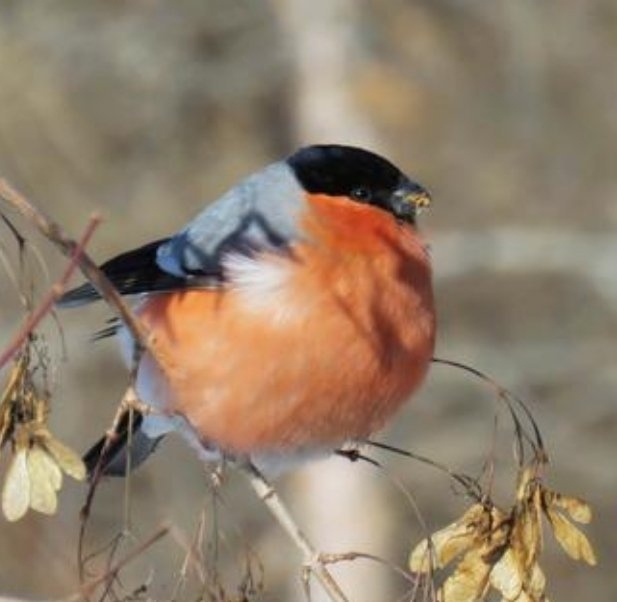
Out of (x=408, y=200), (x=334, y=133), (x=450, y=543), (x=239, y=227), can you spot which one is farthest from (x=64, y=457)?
(x=334, y=133)

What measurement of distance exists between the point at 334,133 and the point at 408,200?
4.75 metres

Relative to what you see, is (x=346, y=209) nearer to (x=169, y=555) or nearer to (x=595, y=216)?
(x=169, y=555)

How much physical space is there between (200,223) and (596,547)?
5.69 metres

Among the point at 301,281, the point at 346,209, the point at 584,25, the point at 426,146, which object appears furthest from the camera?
the point at 426,146

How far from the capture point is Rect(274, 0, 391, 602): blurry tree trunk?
22.8 ft

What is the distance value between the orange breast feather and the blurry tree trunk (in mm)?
4611

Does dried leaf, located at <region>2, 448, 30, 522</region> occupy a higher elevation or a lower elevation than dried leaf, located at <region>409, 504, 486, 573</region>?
higher

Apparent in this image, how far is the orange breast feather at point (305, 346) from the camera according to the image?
2277 millimetres

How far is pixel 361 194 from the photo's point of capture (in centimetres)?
248

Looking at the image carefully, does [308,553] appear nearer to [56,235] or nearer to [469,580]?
[469,580]

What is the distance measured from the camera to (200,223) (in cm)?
244

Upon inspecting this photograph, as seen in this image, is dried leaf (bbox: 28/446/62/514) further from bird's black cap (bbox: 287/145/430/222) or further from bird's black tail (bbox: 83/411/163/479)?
bird's black cap (bbox: 287/145/430/222)

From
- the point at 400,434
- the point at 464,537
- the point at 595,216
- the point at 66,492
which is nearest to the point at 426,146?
the point at 595,216

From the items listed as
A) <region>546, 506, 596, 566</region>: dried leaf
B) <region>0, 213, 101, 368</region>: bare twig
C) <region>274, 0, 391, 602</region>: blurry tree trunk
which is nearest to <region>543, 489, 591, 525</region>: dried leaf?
<region>546, 506, 596, 566</region>: dried leaf
